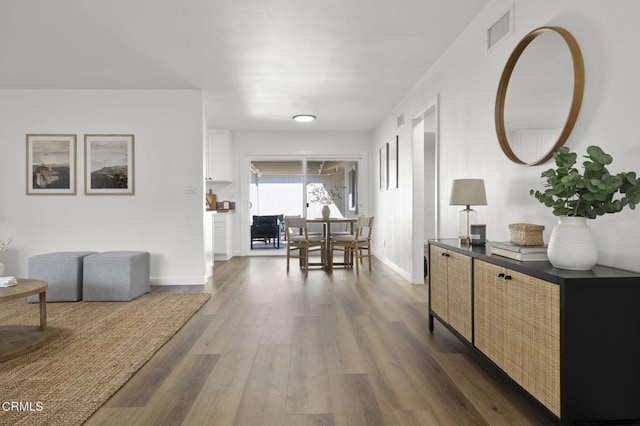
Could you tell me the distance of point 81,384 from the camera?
7.41ft

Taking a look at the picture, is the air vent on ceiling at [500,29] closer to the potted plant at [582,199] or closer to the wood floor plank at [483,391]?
the potted plant at [582,199]

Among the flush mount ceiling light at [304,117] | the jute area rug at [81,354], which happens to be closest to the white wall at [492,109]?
the flush mount ceiling light at [304,117]

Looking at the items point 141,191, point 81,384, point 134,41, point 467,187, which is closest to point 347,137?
point 141,191

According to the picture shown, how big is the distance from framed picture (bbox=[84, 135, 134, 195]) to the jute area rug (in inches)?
63.4

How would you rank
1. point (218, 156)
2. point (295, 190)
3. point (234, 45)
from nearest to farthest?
point (234, 45), point (218, 156), point (295, 190)

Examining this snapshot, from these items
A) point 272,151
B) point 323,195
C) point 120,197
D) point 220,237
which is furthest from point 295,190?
point 120,197

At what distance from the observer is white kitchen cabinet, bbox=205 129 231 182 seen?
802 cm

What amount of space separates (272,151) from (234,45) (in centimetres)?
455

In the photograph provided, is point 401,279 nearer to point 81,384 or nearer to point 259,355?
point 259,355

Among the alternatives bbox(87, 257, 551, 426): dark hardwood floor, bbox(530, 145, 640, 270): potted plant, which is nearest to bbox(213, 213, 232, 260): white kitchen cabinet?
bbox(87, 257, 551, 426): dark hardwood floor

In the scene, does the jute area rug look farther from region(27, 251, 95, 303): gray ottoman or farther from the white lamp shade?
the white lamp shade

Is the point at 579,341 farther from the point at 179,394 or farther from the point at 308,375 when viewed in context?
the point at 179,394

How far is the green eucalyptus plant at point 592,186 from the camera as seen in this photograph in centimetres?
157

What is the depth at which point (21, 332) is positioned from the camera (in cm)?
317
